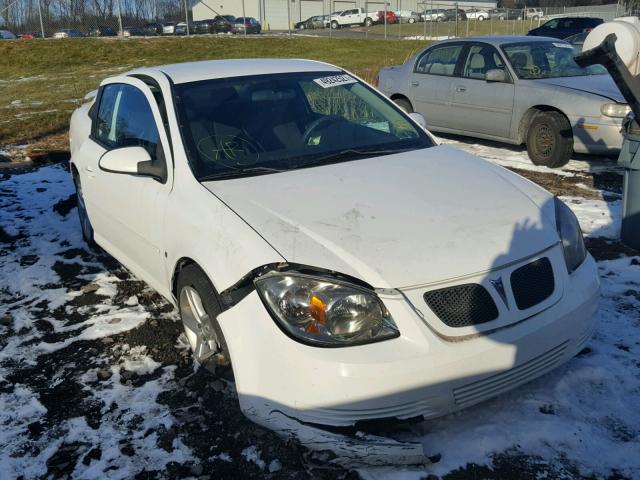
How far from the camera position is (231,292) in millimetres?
2799

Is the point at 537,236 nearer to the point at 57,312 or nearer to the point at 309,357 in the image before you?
the point at 309,357

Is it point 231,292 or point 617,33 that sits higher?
point 617,33

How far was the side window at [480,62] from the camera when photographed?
870 centimetres

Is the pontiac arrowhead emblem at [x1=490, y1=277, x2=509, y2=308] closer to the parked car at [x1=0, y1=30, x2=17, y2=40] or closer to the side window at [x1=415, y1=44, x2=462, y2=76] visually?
the side window at [x1=415, y1=44, x2=462, y2=76]

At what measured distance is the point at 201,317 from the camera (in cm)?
324

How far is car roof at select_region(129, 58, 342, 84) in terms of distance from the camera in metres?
4.02

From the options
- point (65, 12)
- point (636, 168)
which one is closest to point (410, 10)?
point (65, 12)

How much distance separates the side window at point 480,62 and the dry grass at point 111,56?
6452mm

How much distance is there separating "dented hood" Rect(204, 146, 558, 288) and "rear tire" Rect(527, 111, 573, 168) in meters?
4.58

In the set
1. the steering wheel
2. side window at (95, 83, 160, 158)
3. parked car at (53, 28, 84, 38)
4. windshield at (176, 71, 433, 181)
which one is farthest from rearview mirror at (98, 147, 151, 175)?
parked car at (53, 28, 84, 38)

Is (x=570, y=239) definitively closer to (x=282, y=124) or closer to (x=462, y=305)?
(x=462, y=305)

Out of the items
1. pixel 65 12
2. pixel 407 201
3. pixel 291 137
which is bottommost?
pixel 407 201

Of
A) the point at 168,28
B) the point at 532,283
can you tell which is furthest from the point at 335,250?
the point at 168,28

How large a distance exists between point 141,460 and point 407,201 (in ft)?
5.74
